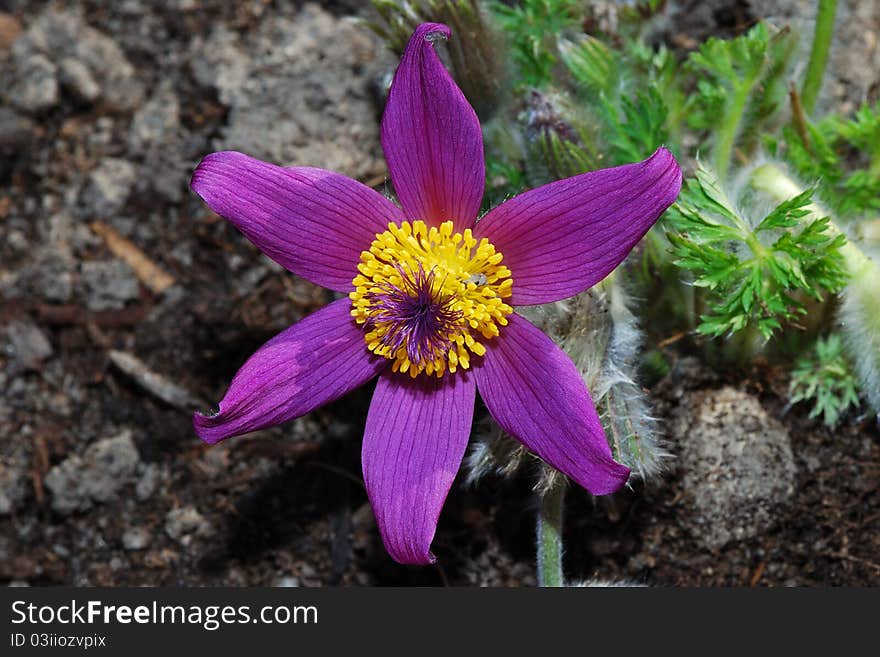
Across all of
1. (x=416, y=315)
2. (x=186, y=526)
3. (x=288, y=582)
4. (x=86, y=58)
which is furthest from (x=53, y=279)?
(x=416, y=315)

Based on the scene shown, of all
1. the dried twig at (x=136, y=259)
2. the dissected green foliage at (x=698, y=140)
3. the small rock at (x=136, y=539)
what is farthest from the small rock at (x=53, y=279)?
the dissected green foliage at (x=698, y=140)

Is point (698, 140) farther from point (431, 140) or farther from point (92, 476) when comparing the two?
point (92, 476)

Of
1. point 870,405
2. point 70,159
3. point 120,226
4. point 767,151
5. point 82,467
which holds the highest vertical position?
point 70,159

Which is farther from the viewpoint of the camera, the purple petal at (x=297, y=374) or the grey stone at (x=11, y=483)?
the grey stone at (x=11, y=483)

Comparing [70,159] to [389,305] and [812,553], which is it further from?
[812,553]

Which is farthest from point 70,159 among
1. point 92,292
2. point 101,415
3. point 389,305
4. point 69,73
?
point 389,305

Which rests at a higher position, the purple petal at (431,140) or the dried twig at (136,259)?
the dried twig at (136,259)

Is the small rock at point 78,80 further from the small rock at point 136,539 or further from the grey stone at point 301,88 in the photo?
the small rock at point 136,539

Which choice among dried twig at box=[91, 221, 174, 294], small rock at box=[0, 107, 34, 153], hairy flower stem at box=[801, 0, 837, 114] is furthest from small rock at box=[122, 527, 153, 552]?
hairy flower stem at box=[801, 0, 837, 114]
